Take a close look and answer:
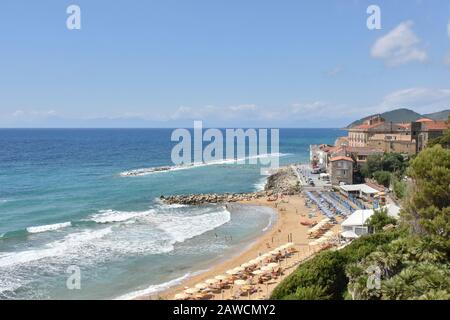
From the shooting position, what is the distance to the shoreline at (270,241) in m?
26.1

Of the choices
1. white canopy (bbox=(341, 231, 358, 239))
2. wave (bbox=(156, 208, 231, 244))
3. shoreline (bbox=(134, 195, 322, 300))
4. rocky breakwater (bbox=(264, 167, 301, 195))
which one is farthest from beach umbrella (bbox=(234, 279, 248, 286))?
rocky breakwater (bbox=(264, 167, 301, 195))

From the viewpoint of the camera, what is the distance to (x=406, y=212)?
74.0 ft

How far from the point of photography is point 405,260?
59.8 feet

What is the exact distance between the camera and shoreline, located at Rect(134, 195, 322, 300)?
2606 centimetres

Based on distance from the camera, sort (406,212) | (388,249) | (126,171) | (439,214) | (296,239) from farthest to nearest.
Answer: (126,171), (296,239), (406,212), (439,214), (388,249)

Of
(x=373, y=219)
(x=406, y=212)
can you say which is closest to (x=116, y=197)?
(x=373, y=219)

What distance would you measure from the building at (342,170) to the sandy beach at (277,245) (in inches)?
318

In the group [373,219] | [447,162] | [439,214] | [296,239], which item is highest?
[447,162]

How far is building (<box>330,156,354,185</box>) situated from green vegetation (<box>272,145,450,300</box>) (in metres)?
33.7

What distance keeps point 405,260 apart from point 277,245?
16.2 metres

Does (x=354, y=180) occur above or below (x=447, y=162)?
below
